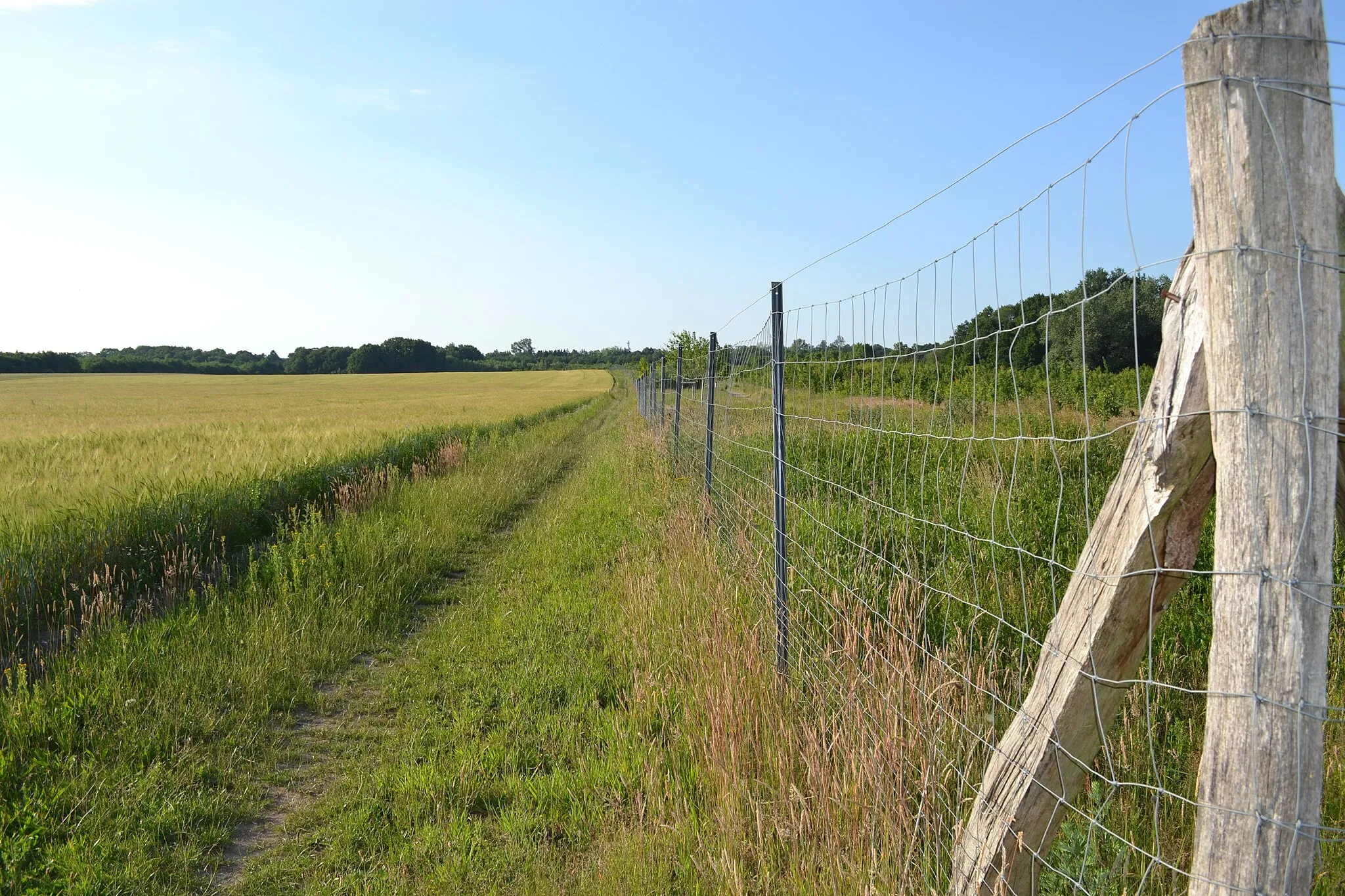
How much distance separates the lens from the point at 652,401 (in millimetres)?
20172

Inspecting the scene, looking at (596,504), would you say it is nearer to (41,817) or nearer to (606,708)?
(606,708)

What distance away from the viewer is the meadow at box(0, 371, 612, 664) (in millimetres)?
5449

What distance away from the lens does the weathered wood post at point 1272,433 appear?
4.23ft

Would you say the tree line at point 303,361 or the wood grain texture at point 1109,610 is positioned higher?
the tree line at point 303,361

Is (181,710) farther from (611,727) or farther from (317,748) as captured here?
(611,727)

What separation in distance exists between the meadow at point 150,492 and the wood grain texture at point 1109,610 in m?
5.01

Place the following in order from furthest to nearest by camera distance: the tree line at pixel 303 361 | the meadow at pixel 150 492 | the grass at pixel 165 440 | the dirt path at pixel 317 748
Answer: the tree line at pixel 303 361 < the grass at pixel 165 440 < the meadow at pixel 150 492 < the dirt path at pixel 317 748

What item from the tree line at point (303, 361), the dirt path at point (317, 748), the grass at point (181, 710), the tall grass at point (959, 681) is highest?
the tree line at point (303, 361)

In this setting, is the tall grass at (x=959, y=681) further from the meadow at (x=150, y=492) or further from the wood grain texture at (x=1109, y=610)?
the meadow at (x=150, y=492)

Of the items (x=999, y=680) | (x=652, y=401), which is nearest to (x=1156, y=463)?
(x=999, y=680)

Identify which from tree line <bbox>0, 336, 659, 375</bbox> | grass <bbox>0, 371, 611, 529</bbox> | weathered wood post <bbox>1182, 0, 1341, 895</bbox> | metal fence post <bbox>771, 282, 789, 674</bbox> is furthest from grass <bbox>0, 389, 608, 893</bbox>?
tree line <bbox>0, 336, 659, 375</bbox>

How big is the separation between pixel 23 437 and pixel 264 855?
1208 centimetres

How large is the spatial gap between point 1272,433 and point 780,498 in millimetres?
2729

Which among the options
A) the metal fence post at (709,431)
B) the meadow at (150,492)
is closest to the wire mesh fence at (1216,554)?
→ the metal fence post at (709,431)
